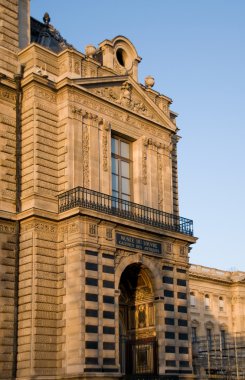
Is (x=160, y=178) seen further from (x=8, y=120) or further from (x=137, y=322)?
(x=8, y=120)

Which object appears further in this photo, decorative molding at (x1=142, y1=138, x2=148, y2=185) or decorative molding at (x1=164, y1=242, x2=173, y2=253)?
decorative molding at (x1=142, y1=138, x2=148, y2=185)

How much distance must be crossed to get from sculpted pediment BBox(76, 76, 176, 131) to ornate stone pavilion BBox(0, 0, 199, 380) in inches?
2.8

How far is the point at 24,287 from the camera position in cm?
2819

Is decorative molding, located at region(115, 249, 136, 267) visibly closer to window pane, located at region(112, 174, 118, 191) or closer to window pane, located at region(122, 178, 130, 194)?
window pane, located at region(112, 174, 118, 191)

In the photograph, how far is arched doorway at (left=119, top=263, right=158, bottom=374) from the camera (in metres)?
31.3

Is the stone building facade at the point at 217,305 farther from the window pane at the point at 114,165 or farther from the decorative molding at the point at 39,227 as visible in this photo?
the decorative molding at the point at 39,227

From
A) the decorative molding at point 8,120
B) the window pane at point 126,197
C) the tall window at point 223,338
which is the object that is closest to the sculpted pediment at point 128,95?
the decorative molding at point 8,120

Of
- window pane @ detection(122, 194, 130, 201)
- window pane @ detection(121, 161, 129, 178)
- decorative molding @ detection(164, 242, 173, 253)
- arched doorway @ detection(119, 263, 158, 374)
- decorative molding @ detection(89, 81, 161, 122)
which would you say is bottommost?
arched doorway @ detection(119, 263, 158, 374)

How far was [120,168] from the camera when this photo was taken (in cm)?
3334

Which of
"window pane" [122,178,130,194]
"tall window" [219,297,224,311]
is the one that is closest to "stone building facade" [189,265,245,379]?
"tall window" [219,297,224,311]

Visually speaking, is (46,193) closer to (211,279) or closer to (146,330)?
(146,330)

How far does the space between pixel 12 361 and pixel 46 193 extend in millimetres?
7121

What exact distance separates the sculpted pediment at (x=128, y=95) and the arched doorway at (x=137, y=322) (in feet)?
26.9

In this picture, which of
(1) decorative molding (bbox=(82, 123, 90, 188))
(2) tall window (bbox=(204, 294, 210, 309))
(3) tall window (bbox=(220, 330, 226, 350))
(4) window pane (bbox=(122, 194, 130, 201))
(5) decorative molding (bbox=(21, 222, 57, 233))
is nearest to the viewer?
(5) decorative molding (bbox=(21, 222, 57, 233))
